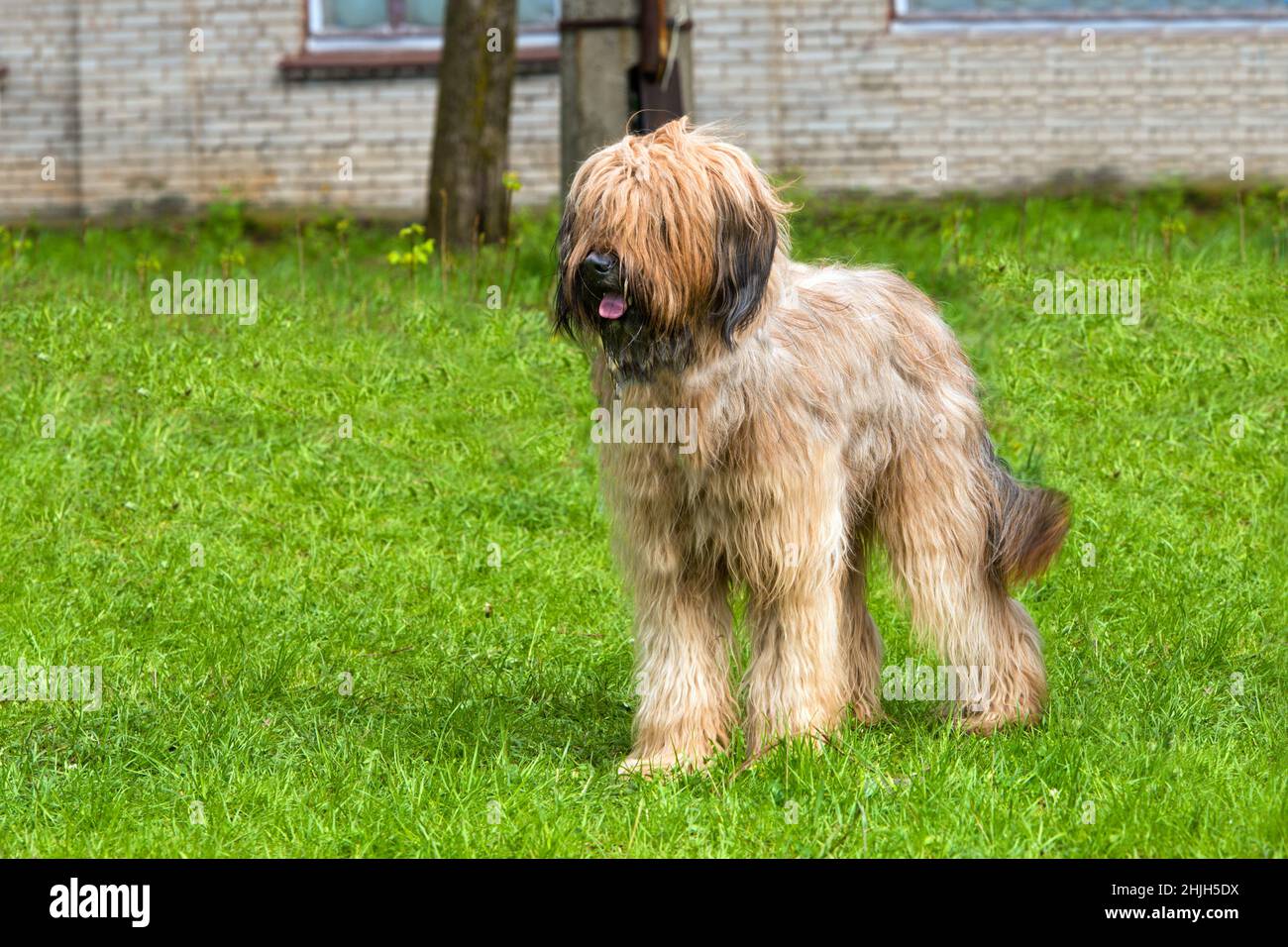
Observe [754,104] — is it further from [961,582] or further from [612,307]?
[612,307]

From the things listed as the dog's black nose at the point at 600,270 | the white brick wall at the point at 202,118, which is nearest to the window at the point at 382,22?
the white brick wall at the point at 202,118

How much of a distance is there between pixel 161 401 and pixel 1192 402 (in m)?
5.10

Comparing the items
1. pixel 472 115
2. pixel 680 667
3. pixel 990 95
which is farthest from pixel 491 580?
pixel 990 95

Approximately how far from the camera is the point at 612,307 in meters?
4.35

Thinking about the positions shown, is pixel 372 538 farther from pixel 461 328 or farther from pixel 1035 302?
pixel 1035 302

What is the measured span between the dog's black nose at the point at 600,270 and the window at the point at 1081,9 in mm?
11071

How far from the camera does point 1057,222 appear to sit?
12.4 meters

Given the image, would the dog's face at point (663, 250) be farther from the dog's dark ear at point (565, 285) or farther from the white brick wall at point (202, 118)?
the white brick wall at point (202, 118)

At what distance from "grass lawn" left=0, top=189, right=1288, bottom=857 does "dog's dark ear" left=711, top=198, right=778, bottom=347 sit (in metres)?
1.22

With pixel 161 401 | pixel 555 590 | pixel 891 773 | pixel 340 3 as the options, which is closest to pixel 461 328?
pixel 161 401

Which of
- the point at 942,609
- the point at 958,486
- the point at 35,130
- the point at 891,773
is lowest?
the point at 891,773

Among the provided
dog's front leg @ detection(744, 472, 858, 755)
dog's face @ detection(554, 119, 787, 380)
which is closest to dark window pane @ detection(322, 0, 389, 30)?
dog's face @ detection(554, 119, 787, 380)

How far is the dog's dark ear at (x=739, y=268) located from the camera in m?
4.47

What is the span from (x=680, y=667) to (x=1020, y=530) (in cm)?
119
